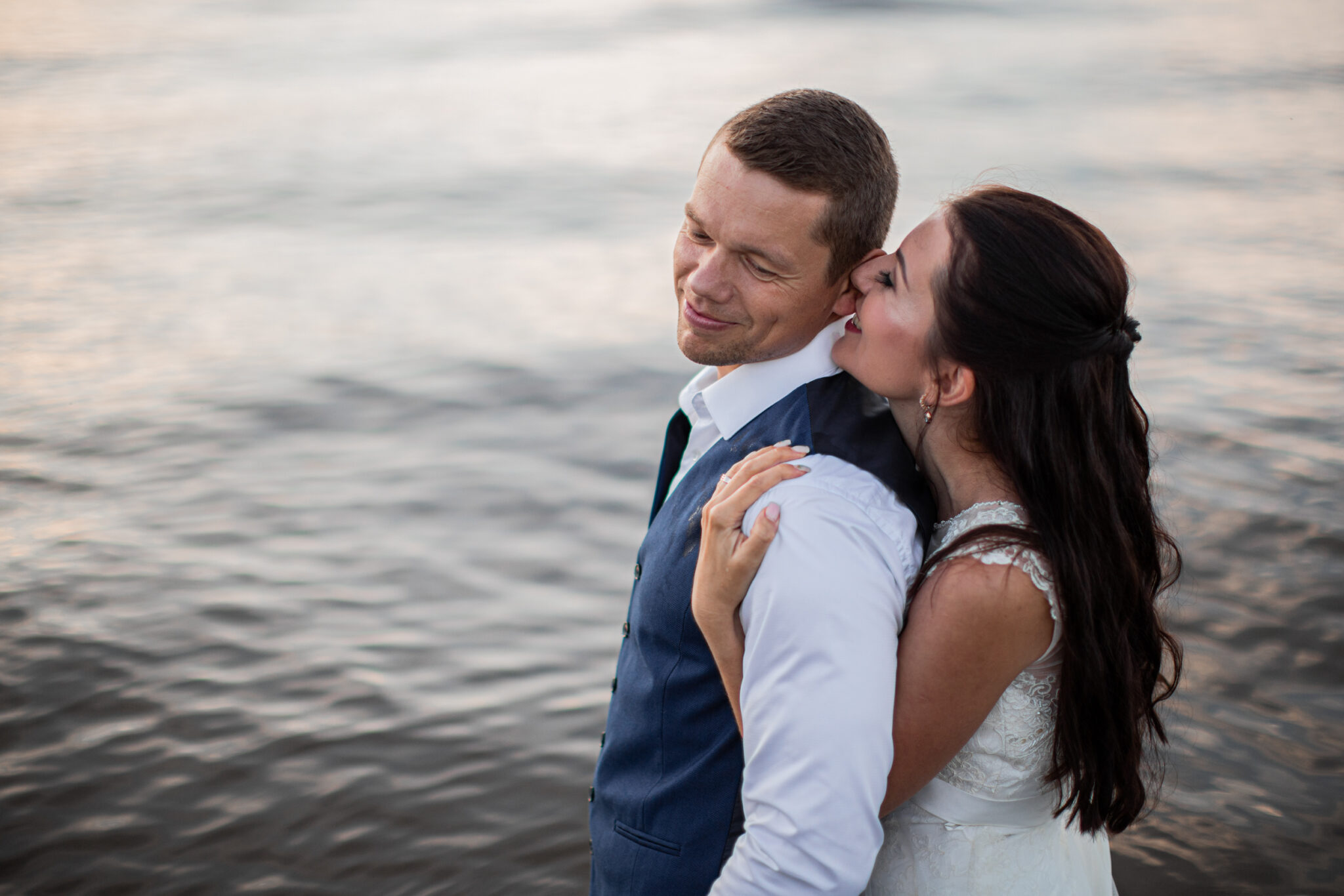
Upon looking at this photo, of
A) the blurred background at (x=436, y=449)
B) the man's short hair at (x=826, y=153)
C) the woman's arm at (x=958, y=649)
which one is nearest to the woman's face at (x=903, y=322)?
the man's short hair at (x=826, y=153)

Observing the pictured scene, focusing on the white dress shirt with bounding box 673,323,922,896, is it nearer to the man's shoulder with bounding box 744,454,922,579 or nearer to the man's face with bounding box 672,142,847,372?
the man's shoulder with bounding box 744,454,922,579

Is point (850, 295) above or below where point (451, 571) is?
above

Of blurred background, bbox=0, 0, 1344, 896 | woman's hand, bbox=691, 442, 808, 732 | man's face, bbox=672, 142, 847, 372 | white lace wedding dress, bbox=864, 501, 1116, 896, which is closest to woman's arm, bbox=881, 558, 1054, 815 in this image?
white lace wedding dress, bbox=864, 501, 1116, 896

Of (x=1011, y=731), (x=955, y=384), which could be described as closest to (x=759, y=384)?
(x=955, y=384)

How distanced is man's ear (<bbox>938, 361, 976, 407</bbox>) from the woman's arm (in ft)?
0.87

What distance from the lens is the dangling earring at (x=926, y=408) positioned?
189cm

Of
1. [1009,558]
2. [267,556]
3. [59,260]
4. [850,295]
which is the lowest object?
[267,556]

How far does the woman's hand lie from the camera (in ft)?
5.39

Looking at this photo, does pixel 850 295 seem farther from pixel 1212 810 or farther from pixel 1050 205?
pixel 1212 810

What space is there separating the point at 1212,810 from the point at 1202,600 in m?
1.13

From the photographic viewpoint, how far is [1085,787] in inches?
75.9

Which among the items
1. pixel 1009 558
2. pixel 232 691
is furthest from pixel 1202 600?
pixel 232 691

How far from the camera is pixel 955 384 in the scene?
1835 millimetres

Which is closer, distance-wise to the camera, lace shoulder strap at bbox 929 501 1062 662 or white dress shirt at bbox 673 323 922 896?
white dress shirt at bbox 673 323 922 896
